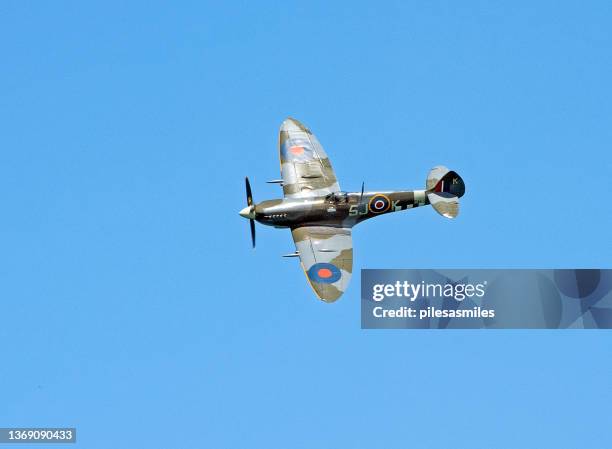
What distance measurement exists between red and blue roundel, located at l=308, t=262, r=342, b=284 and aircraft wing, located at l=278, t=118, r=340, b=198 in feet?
16.0

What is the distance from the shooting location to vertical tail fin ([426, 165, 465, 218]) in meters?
59.0

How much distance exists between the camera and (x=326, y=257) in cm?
5538

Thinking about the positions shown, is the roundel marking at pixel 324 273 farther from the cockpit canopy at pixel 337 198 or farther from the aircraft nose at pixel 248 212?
the aircraft nose at pixel 248 212

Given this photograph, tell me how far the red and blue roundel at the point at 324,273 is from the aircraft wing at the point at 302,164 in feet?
16.0

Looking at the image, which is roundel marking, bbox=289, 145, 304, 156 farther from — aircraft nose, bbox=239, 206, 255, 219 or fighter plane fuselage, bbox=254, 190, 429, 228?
Answer: aircraft nose, bbox=239, 206, 255, 219

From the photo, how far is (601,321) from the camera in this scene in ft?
161

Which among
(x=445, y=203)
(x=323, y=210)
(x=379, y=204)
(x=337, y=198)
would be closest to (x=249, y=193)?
(x=323, y=210)

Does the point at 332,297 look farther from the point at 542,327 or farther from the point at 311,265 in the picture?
the point at 542,327

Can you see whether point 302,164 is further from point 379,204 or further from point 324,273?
point 324,273

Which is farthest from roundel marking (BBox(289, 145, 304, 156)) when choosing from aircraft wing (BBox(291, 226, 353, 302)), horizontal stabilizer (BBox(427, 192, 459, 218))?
horizontal stabilizer (BBox(427, 192, 459, 218))

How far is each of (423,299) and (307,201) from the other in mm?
10642

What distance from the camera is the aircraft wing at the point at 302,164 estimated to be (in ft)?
194

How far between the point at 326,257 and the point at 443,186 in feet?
26.6

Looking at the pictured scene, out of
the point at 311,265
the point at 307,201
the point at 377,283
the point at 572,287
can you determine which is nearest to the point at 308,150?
the point at 307,201
